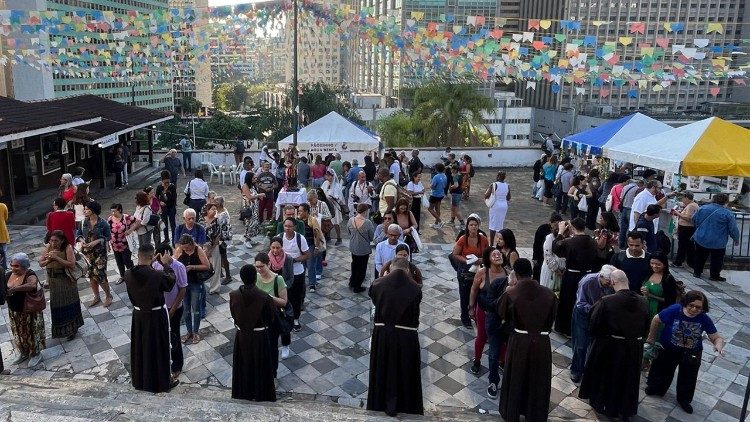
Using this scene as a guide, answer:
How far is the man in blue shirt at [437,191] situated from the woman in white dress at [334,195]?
1.98 meters

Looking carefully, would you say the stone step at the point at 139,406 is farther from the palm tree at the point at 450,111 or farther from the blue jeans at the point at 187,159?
the palm tree at the point at 450,111

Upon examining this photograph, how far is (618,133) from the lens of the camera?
14.0m

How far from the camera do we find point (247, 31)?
14766 millimetres

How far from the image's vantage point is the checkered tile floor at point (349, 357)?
18.0ft

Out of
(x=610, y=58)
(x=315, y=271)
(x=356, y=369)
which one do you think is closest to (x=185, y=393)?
(x=356, y=369)

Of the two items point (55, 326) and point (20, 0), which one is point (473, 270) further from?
point (20, 0)

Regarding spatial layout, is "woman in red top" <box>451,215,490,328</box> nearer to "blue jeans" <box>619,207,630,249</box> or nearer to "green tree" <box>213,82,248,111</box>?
"blue jeans" <box>619,207,630,249</box>

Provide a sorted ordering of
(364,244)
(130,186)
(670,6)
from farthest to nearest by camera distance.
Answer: (670,6) → (130,186) → (364,244)

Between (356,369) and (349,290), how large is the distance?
239 cm

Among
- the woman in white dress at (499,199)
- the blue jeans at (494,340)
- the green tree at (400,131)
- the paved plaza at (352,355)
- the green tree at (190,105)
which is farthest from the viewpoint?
the green tree at (190,105)

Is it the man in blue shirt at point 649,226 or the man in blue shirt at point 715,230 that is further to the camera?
the man in blue shirt at point 715,230

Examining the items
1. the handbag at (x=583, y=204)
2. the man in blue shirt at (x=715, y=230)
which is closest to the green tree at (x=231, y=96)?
the handbag at (x=583, y=204)

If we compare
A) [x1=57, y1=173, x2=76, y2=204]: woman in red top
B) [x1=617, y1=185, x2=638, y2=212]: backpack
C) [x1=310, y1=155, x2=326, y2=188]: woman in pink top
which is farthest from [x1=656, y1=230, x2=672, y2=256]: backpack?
[x1=57, y1=173, x2=76, y2=204]: woman in red top

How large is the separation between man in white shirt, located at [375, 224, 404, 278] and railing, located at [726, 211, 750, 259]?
21.7ft
